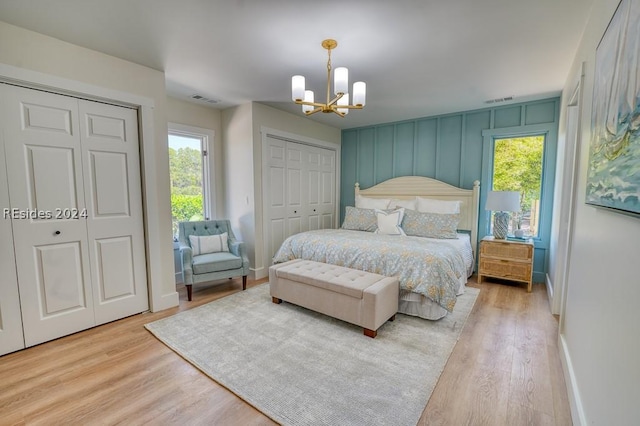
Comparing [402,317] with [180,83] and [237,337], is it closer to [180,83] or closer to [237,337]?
[237,337]

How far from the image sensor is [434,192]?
462cm

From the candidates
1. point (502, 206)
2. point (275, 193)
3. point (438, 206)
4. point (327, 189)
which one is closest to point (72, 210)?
point (275, 193)

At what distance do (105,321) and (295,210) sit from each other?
113 inches

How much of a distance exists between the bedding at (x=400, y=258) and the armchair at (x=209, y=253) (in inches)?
21.1

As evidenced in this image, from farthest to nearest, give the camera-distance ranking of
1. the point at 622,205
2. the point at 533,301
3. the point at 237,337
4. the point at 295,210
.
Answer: the point at 295,210 → the point at 533,301 → the point at 237,337 → the point at 622,205

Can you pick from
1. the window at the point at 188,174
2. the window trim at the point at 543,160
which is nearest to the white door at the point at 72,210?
the window at the point at 188,174

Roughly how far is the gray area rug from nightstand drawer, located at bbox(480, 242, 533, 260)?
1.07m

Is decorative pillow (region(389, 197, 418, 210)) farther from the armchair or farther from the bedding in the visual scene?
the armchair

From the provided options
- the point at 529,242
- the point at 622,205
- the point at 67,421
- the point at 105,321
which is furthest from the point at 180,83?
the point at 529,242

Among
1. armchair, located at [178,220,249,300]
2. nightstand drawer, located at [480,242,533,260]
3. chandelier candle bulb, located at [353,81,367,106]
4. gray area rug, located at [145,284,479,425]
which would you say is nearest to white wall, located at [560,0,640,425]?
gray area rug, located at [145,284,479,425]

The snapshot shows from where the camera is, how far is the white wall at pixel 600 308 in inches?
38.3

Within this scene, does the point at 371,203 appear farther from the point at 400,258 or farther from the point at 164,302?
the point at 164,302

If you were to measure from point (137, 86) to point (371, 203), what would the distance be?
11.8 ft

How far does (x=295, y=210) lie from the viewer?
189 inches
